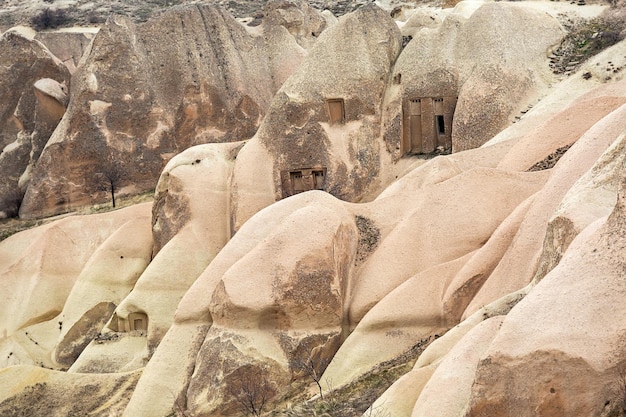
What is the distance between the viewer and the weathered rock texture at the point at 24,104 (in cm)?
3569

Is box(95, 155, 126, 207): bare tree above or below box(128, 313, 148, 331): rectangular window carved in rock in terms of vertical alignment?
above

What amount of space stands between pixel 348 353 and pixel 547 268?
600 centimetres

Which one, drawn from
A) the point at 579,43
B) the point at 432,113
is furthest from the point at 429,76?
the point at 579,43

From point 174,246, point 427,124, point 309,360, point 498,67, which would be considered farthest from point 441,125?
point 309,360

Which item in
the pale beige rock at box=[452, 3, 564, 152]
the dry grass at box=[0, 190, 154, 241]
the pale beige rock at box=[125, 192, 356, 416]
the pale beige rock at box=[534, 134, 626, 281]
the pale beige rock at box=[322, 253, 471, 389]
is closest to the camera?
the pale beige rock at box=[534, 134, 626, 281]

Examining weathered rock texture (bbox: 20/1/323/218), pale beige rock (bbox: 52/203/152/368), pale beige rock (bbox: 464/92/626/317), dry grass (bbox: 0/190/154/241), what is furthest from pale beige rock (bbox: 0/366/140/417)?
weathered rock texture (bbox: 20/1/323/218)

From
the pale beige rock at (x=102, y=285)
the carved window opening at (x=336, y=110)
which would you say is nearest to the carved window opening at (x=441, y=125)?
the carved window opening at (x=336, y=110)

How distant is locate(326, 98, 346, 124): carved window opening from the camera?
96.2ft

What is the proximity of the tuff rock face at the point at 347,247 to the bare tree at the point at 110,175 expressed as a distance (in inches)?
19.4

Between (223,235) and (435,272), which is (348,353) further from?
(223,235)

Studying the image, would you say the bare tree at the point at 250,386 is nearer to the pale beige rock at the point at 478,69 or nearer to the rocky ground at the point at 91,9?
the pale beige rock at the point at 478,69

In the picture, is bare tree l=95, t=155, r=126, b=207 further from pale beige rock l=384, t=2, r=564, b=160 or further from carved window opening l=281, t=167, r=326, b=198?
pale beige rock l=384, t=2, r=564, b=160

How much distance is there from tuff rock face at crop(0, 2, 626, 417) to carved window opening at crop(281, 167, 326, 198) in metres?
0.07

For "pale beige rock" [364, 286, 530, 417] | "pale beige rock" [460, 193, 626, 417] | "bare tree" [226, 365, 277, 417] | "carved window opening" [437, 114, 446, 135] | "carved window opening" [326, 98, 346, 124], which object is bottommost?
"bare tree" [226, 365, 277, 417]
